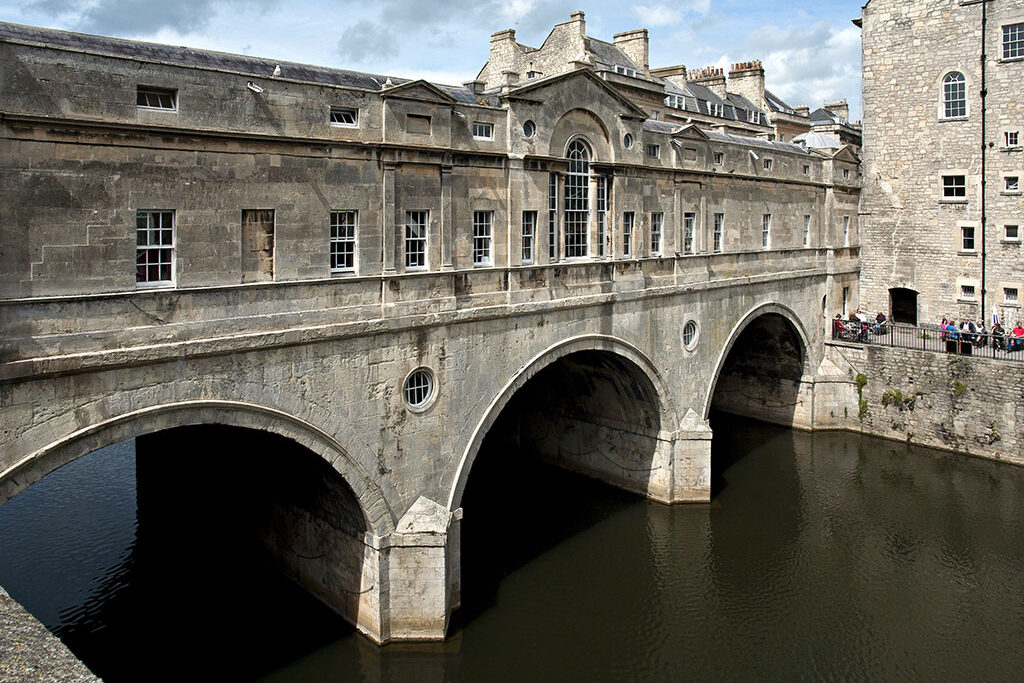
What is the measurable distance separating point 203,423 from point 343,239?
4.08 m

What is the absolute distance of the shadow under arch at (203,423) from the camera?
11430mm

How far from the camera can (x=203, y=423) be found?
1316 centimetres

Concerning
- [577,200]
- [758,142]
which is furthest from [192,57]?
[758,142]

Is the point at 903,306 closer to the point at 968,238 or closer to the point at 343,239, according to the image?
the point at 968,238

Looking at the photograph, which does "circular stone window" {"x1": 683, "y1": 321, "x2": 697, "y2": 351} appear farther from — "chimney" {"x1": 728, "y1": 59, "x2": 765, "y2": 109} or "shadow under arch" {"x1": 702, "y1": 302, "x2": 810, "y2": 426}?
"chimney" {"x1": 728, "y1": 59, "x2": 765, "y2": 109}

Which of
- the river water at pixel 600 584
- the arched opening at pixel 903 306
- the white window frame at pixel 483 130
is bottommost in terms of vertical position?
the river water at pixel 600 584

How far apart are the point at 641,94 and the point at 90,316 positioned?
32972 millimetres

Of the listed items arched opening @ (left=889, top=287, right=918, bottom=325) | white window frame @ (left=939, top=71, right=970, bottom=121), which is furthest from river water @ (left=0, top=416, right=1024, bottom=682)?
white window frame @ (left=939, top=71, right=970, bottom=121)

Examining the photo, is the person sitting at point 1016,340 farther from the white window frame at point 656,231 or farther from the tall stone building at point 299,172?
the white window frame at point 656,231

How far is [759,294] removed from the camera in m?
28.0

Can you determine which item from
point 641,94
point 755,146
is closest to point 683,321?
point 755,146

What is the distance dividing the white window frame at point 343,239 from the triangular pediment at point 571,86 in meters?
4.77

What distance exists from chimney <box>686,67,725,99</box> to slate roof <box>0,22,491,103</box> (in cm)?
3564

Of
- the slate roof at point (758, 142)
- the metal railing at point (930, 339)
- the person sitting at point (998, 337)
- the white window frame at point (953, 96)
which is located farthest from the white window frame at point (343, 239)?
the white window frame at point (953, 96)
